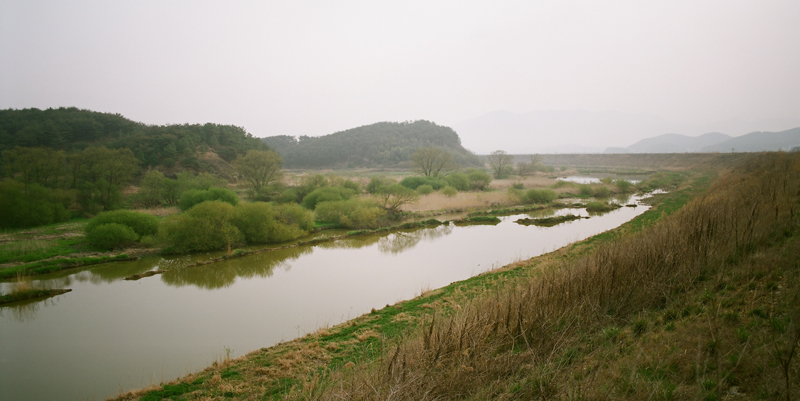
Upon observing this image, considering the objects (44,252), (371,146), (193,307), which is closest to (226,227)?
(44,252)

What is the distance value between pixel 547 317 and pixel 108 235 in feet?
65.5

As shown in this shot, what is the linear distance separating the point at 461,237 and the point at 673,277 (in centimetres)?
1514

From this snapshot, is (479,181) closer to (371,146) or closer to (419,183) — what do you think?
(419,183)

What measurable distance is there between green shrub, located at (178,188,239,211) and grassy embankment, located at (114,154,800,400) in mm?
18895

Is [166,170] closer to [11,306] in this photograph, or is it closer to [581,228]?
[11,306]

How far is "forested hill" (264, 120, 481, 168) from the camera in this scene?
277 feet

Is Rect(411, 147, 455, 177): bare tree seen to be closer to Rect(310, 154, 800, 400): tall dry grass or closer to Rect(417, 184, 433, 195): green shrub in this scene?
Rect(417, 184, 433, 195): green shrub

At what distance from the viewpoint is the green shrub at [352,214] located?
79.9 feet

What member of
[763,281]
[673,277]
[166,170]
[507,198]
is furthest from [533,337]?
[166,170]

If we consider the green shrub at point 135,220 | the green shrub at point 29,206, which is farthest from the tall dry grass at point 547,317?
the green shrub at point 29,206

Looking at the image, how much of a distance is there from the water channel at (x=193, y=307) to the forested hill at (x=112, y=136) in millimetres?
28801

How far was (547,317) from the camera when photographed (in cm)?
536

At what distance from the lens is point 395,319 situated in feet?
30.1

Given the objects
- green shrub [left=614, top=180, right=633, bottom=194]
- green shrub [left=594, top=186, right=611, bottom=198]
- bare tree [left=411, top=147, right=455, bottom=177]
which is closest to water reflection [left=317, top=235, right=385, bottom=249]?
green shrub [left=594, top=186, right=611, bottom=198]
